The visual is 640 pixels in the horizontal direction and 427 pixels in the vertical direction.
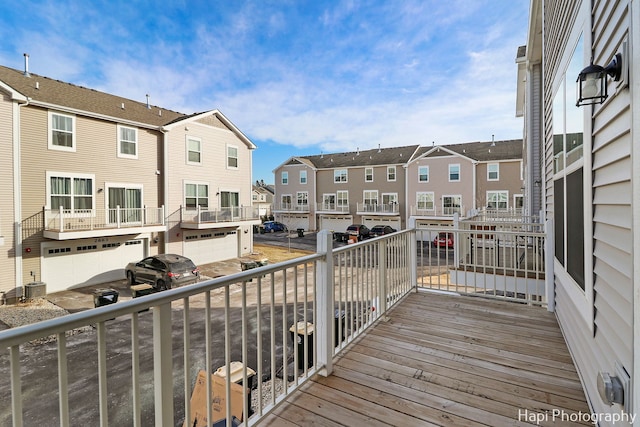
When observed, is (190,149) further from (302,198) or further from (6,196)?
(302,198)

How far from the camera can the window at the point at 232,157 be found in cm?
1675

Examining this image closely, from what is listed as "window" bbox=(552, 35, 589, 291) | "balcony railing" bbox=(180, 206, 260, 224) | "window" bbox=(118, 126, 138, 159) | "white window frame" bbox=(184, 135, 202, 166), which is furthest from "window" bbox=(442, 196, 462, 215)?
"window" bbox=(552, 35, 589, 291)

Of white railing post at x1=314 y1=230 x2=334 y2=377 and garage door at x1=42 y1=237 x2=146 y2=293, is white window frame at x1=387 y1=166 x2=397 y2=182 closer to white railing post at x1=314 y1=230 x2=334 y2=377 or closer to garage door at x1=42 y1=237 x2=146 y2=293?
garage door at x1=42 y1=237 x2=146 y2=293

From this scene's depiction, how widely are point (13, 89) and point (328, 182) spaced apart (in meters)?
21.1

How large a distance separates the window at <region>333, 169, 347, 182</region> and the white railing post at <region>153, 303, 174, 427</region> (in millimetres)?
26359

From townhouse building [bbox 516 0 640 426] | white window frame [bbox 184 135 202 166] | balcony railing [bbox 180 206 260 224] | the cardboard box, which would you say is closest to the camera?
townhouse building [bbox 516 0 640 426]

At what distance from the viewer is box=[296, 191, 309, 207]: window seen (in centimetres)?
2897

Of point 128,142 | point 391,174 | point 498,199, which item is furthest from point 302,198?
point 128,142

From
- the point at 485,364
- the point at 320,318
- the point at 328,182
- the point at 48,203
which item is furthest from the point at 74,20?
the point at 328,182

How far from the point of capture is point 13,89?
32.0ft

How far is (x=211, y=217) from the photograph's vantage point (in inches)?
589

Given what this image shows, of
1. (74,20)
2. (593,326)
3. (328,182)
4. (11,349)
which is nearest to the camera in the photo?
(11,349)

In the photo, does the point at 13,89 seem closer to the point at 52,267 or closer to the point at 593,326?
the point at 52,267

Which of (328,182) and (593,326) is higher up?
(328,182)
